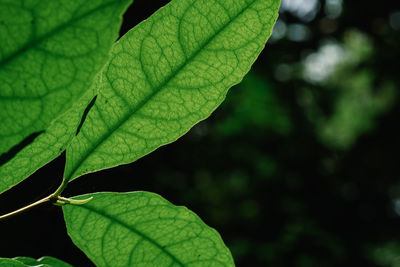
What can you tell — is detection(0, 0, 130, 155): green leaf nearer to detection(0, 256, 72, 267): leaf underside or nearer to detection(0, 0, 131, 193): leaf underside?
detection(0, 0, 131, 193): leaf underside

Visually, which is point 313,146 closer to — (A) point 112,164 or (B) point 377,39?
(B) point 377,39

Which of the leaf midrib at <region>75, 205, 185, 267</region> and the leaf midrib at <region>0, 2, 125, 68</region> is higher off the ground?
the leaf midrib at <region>0, 2, 125, 68</region>

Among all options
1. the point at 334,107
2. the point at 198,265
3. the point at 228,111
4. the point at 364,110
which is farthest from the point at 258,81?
the point at 364,110

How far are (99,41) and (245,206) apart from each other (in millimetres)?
4789

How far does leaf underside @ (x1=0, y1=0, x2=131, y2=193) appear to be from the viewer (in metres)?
0.33

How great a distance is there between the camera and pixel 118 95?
0.46m

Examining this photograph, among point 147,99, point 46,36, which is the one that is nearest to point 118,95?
point 147,99

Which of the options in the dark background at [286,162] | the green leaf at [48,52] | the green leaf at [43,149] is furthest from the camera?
the dark background at [286,162]

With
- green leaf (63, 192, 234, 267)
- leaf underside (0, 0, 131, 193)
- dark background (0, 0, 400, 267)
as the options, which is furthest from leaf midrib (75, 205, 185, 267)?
dark background (0, 0, 400, 267)

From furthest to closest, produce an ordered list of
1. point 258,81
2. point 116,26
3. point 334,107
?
point 334,107
point 258,81
point 116,26

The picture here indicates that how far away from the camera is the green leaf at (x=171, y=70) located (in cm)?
44

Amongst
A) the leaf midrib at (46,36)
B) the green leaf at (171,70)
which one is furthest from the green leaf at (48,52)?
the green leaf at (171,70)

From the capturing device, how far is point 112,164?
490mm

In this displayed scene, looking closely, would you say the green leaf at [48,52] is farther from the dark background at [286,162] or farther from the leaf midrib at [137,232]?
the dark background at [286,162]
